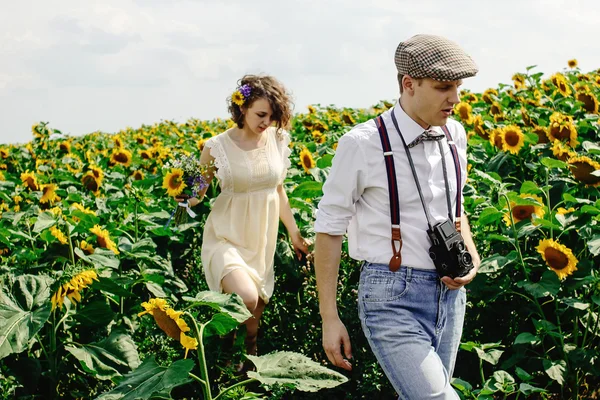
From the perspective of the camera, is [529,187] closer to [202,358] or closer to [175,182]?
[202,358]

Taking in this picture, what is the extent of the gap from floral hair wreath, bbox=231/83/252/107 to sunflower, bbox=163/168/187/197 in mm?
467

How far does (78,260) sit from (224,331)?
121 cm

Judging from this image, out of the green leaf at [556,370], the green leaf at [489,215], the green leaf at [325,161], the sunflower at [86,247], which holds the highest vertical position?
the green leaf at [325,161]

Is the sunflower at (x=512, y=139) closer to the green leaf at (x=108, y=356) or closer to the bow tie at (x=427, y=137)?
the bow tie at (x=427, y=137)

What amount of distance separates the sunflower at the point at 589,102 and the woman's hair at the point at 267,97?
8.21 ft

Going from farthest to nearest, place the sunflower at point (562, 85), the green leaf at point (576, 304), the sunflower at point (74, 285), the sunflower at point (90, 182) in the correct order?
the sunflower at point (562, 85), the sunflower at point (90, 182), the green leaf at point (576, 304), the sunflower at point (74, 285)

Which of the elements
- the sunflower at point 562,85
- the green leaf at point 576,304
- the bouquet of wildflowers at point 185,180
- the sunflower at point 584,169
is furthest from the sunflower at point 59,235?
the sunflower at point 562,85

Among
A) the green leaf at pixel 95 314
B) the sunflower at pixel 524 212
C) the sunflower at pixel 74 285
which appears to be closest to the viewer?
the sunflower at pixel 74 285

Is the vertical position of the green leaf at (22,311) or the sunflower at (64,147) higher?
the sunflower at (64,147)

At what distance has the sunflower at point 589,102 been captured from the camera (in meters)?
5.42

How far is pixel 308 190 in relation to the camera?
4.12 m

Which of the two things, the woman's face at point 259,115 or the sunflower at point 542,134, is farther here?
the sunflower at point 542,134

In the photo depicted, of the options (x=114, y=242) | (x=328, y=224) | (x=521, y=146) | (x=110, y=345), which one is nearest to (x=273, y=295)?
(x=114, y=242)

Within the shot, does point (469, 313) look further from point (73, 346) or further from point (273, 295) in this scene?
point (73, 346)
